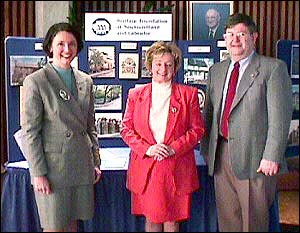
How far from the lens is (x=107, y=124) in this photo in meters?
3.62

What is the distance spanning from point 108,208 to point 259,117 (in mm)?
1024

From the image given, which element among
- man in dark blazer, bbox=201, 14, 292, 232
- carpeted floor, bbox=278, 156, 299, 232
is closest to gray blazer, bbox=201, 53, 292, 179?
man in dark blazer, bbox=201, 14, 292, 232

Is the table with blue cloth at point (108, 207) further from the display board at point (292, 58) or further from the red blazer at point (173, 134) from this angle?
the display board at point (292, 58)

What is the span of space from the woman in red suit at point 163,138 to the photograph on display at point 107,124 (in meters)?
0.77

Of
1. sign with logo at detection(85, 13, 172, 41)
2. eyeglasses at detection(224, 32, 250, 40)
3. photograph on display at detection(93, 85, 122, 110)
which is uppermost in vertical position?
sign with logo at detection(85, 13, 172, 41)

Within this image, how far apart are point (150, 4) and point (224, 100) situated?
9.93 feet

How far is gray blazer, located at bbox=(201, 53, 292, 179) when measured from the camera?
271 cm

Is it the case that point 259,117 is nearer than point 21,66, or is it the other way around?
point 259,117

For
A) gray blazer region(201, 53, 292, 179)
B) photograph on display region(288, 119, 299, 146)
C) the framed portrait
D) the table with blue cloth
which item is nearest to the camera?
gray blazer region(201, 53, 292, 179)

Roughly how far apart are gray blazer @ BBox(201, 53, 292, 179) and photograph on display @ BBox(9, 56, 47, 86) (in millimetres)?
1334

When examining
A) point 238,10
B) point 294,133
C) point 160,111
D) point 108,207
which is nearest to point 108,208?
point 108,207

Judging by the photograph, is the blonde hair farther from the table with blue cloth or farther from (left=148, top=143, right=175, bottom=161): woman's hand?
the table with blue cloth

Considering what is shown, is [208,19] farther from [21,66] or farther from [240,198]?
[240,198]

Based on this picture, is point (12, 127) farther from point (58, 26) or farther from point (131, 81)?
point (58, 26)
